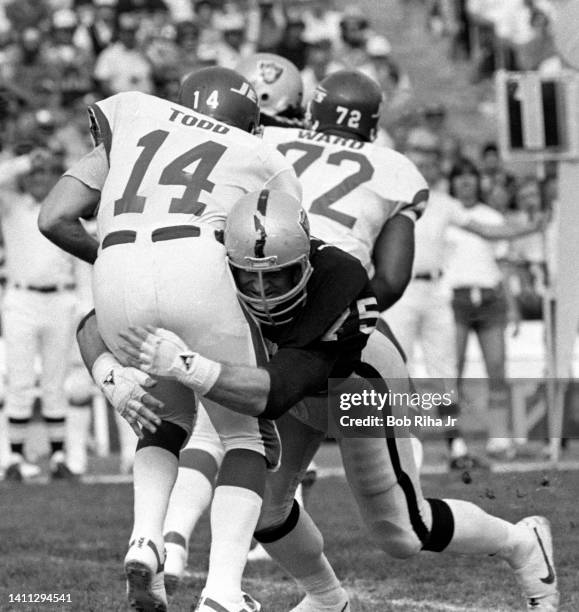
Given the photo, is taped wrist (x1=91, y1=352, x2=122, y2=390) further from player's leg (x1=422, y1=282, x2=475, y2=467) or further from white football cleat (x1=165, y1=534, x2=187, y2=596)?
player's leg (x1=422, y1=282, x2=475, y2=467)

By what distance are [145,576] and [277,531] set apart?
80 centimetres

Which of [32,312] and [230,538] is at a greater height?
[230,538]

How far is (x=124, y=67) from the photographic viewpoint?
1404 cm

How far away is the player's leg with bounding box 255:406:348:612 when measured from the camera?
453 centimetres

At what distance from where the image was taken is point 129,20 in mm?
14641

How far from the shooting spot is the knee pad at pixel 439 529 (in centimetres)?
461

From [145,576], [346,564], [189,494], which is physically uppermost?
[145,576]

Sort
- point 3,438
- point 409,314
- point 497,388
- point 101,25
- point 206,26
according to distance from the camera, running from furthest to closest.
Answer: point 206,26, point 101,25, point 3,438, point 497,388, point 409,314

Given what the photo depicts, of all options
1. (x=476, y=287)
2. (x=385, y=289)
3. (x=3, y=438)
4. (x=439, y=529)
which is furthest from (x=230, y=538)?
(x=3, y=438)

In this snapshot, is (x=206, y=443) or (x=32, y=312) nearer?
(x=206, y=443)

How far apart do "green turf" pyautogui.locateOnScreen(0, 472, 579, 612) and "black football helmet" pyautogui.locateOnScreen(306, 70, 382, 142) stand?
1.37 m

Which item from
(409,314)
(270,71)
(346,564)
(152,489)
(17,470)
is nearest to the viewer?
(152,489)

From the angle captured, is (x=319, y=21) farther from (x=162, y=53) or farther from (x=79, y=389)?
(x=79, y=389)

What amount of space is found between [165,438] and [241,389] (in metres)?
0.39
